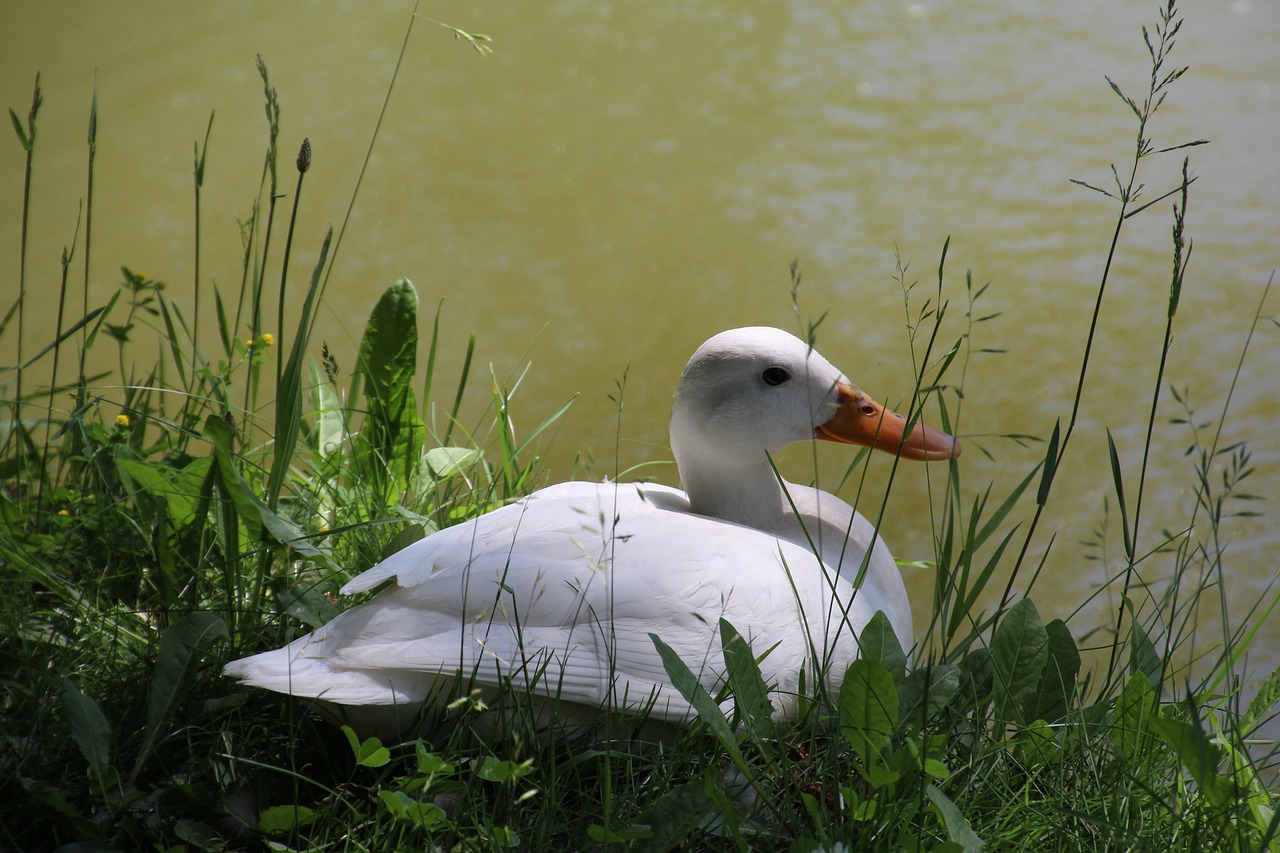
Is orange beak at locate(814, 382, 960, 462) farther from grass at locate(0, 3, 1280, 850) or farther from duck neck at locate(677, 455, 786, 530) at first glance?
grass at locate(0, 3, 1280, 850)

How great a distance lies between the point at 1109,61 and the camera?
15.0 ft

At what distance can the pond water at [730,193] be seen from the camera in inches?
133

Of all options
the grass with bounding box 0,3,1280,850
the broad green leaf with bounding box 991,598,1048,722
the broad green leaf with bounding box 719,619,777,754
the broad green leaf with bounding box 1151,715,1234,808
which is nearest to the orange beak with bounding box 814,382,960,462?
the grass with bounding box 0,3,1280,850

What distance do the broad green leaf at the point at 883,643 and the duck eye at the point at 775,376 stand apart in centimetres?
70

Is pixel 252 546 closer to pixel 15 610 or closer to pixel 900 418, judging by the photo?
pixel 15 610

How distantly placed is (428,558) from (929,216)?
2.78 metres

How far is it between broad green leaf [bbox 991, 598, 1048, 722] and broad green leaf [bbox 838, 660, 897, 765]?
0.37 metres

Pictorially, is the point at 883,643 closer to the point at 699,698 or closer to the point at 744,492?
the point at 699,698

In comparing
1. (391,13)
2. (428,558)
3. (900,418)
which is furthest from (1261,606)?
(391,13)

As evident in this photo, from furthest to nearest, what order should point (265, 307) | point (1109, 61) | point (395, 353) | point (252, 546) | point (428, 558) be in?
point (1109, 61), point (265, 307), point (395, 353), point (252, 546), point (428, 558)

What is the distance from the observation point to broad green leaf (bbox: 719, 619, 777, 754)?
1.56 metres

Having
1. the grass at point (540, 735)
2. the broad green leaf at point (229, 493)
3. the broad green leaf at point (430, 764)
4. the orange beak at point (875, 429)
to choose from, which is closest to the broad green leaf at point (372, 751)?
the grass at point (540, 735)

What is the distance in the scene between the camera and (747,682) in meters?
1.57

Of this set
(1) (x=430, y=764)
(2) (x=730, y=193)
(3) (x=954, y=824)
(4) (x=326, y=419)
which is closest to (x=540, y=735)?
(1) (x=430, y=764)
